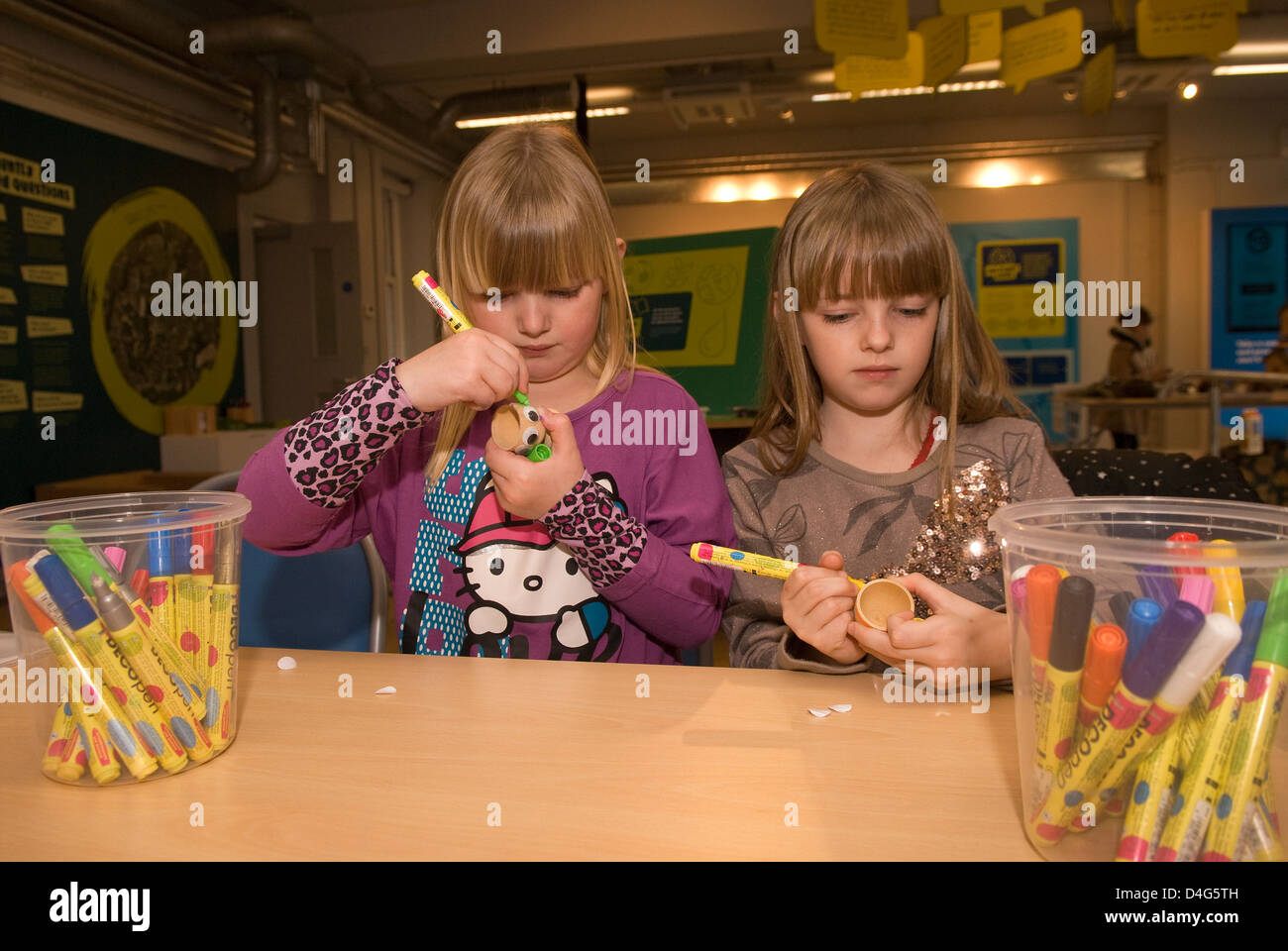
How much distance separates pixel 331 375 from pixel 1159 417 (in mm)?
5450

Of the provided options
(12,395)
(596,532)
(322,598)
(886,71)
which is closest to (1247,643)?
(596,532)

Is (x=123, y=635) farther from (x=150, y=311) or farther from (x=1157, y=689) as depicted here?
(x=150, y=311)

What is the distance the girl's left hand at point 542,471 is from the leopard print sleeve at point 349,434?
0.30 feet

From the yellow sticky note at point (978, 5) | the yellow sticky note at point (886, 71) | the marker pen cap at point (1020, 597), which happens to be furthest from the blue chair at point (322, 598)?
the yellow sticky note at point (886, 71)

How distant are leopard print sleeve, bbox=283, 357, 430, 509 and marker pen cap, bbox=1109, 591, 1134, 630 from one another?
0.62 metres

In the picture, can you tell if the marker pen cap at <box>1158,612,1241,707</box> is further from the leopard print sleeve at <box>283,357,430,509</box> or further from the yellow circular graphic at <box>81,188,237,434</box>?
the yellow circular graphic at <box>81,188,237,434</box>

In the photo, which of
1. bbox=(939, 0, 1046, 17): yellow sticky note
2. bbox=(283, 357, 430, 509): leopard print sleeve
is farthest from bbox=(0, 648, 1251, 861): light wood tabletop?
bbox=(939, 0, 1046, 17): yellow sticky note

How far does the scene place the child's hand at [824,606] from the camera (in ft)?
2.47

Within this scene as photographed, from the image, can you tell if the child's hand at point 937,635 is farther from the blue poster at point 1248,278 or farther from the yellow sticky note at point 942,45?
the blue poster at point 1248,278

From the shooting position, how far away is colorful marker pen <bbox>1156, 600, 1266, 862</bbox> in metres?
0.42

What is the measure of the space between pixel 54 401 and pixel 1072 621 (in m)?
4.26

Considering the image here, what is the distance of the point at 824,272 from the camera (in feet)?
3.43
